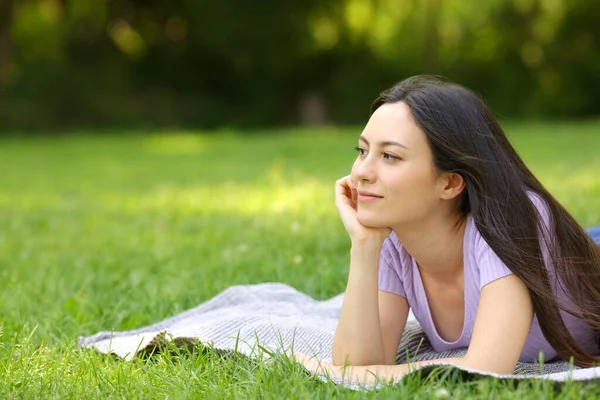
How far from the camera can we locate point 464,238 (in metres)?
2.71

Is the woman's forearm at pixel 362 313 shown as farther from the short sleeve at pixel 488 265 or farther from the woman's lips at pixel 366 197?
the short sleeve at pixel 488 265

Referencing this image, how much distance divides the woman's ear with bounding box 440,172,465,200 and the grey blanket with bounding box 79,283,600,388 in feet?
1.86

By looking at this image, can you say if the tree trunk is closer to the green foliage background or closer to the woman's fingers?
the green foliage background

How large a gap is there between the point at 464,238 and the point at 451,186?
183 mm

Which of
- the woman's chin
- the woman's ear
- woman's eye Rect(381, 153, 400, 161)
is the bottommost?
the woman's chin

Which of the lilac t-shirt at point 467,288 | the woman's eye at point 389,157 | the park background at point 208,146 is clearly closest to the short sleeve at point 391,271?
the lilac t-shirt at point 467,288

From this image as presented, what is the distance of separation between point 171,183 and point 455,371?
777 cm

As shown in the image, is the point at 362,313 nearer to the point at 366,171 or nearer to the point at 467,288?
the point at 467,288

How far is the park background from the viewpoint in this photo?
2.96m

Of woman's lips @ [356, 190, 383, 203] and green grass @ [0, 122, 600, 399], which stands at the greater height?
woman's lips @ [356, 190, 383, 203]

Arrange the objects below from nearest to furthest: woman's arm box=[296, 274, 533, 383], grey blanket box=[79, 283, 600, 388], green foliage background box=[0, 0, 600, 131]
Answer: woman's arm box=[296, 274, 533, 383] < grey blanket box=[79, 283, 600, 388] < green foliage background box=[0, 0, 600, 131]

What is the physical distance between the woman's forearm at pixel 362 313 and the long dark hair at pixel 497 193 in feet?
Answer: 1.22

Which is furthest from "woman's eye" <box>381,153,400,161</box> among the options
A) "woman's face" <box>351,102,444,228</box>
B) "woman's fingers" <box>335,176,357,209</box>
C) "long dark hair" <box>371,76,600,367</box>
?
"woman's fingers" <box>335,176,357,209</box>

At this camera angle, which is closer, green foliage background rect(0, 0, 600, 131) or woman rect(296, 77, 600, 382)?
woman rect(296, 77, 600, 382)
